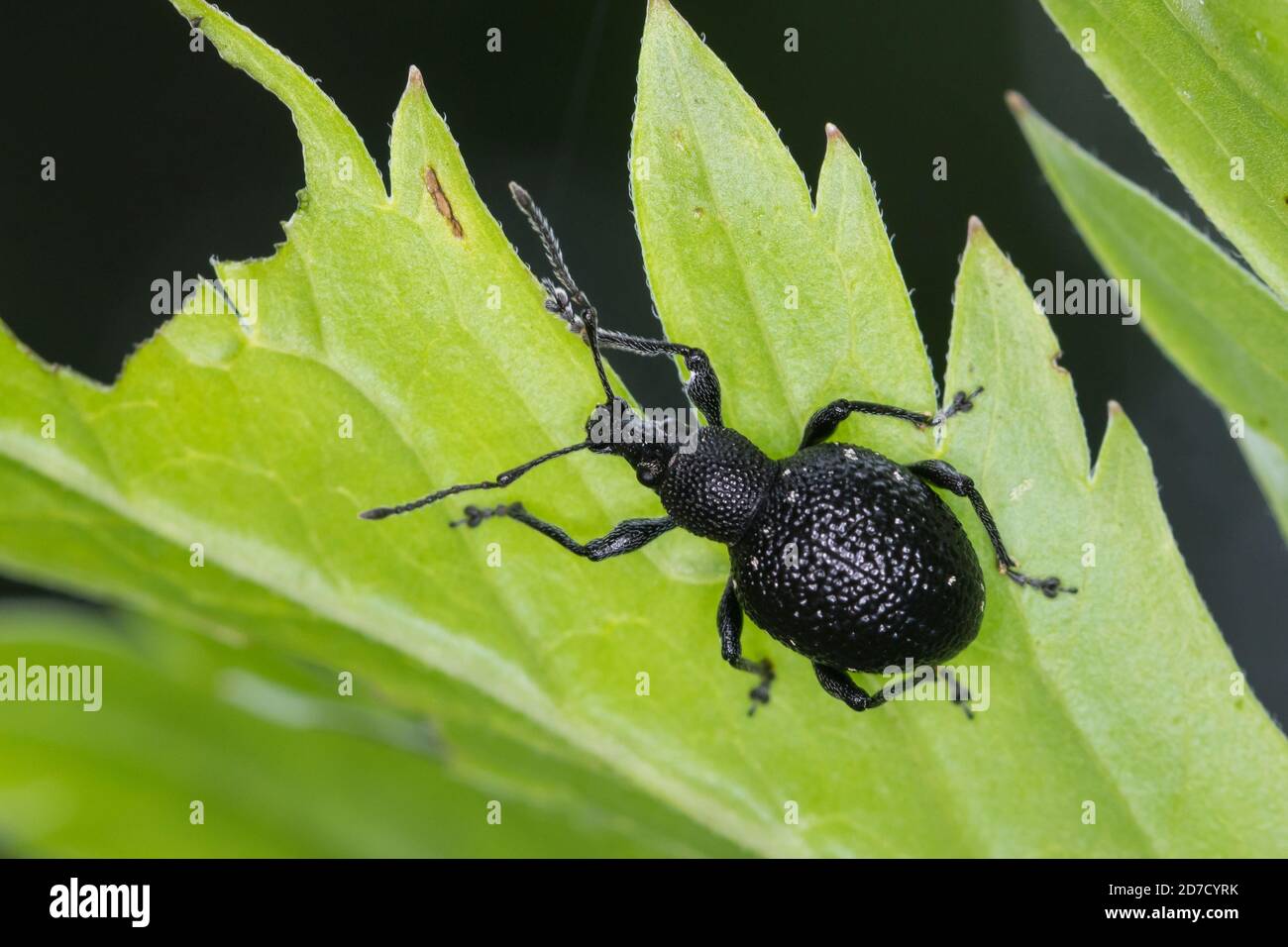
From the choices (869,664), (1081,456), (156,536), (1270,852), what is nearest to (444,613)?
(156,536)

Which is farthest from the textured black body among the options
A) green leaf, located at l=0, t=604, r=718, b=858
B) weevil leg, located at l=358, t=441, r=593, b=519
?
green leaf, located at l=0, t=604, r=718, b=858

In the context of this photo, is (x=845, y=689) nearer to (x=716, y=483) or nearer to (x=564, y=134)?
(x=716, y=483)

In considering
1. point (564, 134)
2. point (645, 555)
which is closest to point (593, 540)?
point (645, 555)

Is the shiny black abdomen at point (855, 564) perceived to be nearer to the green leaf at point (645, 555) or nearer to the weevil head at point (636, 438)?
the green leaf at point (645, 555)

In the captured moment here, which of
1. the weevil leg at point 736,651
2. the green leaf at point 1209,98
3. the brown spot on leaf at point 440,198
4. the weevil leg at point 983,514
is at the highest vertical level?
the brown spot on leaf at point 440,198

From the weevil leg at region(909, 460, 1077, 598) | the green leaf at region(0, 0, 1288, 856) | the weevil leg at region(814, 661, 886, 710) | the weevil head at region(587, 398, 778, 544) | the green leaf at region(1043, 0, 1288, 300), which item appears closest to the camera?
the green leaf at region(1043, 0, 1288, 300)

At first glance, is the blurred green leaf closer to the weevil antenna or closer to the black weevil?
the black weevil

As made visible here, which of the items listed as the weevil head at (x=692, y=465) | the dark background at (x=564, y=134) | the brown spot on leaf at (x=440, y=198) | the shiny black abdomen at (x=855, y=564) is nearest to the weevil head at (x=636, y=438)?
the weevil head at (x=692, y=465)
